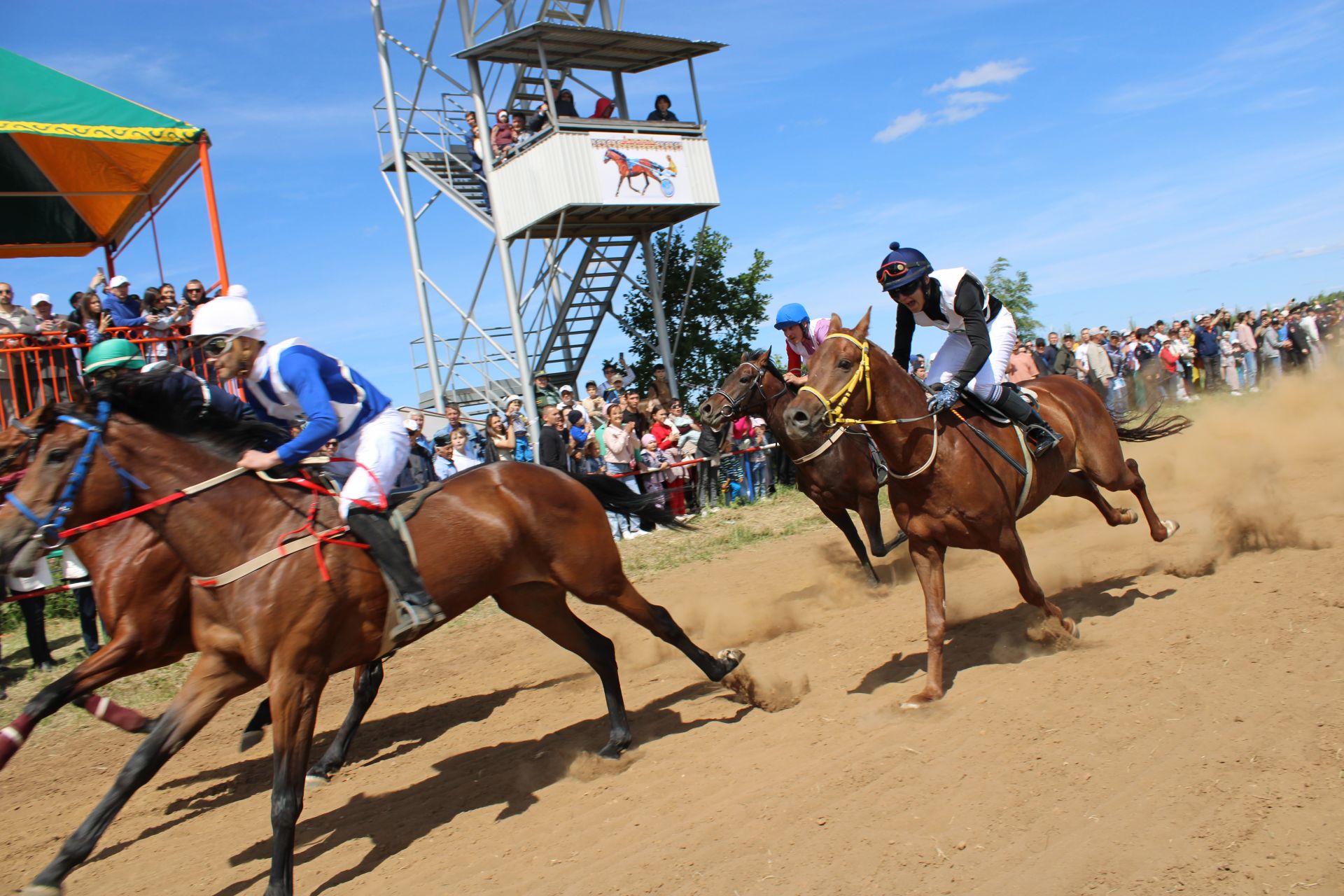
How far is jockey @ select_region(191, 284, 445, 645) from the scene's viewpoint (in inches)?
186

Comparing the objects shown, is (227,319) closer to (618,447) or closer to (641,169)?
(618,447)

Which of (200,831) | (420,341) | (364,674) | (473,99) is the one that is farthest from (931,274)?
(420,341)

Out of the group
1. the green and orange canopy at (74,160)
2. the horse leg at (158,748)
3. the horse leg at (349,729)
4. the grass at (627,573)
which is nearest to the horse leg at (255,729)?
the horse leg at (349,729)

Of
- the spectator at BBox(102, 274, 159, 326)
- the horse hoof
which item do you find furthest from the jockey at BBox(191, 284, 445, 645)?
the spectator at BBox(102, 274, 159, 326)

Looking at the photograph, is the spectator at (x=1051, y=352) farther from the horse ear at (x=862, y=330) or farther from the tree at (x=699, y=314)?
the horse ear at (x=862, y=330)

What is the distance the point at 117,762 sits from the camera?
665 cm

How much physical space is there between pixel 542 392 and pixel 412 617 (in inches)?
468

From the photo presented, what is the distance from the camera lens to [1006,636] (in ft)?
20.7

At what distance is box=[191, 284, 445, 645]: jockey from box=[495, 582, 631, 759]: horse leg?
2.34 feet

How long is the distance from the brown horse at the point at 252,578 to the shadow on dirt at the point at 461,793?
67 centimetres

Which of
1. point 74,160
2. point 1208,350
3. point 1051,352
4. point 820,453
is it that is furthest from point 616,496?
point 1208,350

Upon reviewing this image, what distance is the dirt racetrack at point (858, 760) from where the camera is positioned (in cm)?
364

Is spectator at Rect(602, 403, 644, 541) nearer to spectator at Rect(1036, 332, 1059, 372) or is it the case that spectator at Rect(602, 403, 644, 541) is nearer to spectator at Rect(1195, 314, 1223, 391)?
spectator at Rect(1036, 332, 1059, 372)

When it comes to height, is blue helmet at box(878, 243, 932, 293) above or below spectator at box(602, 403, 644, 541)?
above
